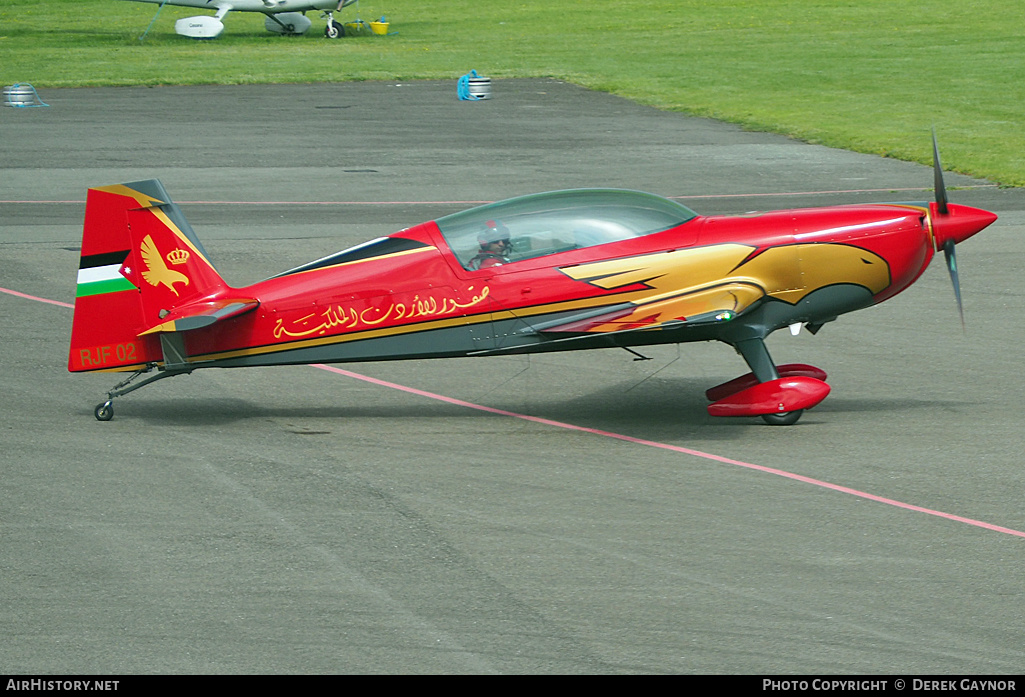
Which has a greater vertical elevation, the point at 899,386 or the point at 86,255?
the point at 86,255

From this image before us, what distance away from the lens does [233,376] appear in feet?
40.9

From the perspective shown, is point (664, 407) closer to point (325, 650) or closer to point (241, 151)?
point (325, 650)

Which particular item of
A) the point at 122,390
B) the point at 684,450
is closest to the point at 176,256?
the point at 122,390

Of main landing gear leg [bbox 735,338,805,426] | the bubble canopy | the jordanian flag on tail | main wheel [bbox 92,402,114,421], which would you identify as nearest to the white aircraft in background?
the jordanian flag on tail

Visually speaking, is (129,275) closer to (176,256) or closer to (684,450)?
(176,256)

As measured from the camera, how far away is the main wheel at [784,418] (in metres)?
10.5

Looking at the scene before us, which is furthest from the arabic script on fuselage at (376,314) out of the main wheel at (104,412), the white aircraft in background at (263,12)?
the white aircraft in background at (263,12)

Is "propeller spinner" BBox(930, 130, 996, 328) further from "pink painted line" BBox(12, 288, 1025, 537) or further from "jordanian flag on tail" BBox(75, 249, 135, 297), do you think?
"jordanian flag on tail" BBox(75, 249, 135, 297)

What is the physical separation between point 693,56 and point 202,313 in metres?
34.4

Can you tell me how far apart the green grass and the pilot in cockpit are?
51.1ft

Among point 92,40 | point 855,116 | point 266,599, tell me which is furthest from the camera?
point 92,40

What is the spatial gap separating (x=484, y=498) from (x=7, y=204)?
16.0 meters

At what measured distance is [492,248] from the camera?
10.5m

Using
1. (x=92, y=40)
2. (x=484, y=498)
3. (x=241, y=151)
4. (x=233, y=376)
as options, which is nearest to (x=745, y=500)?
(x=484, y=498)
